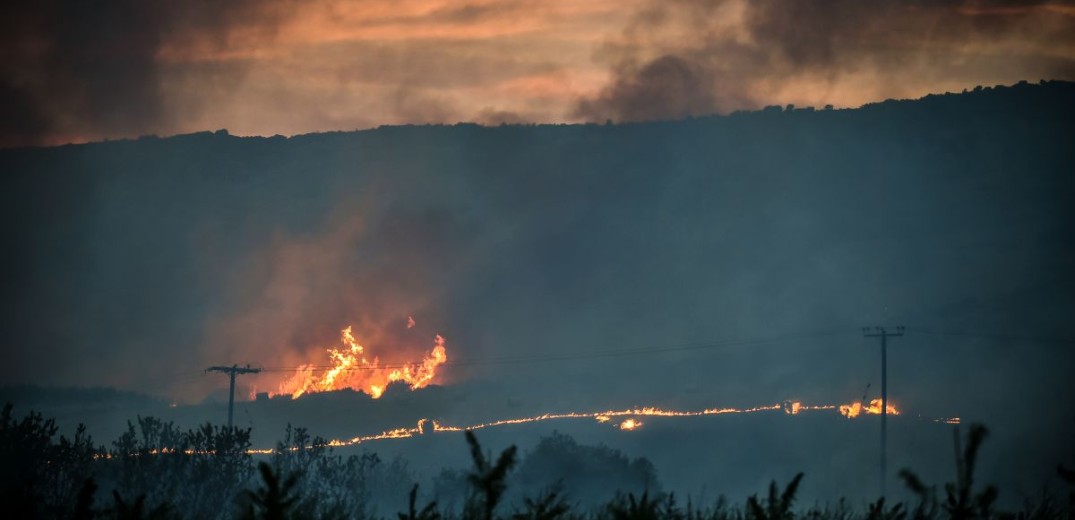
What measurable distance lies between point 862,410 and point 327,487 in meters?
114

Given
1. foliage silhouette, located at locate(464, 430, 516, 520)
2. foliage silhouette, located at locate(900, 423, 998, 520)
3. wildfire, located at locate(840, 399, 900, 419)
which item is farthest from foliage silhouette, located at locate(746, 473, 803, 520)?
wildfire, located at locate(840, 399, 900, 419)

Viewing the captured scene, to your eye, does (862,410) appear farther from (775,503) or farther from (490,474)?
(490,474)

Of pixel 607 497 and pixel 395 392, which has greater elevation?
pixel 395 392

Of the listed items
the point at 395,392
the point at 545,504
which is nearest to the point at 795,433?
the point at 395,392

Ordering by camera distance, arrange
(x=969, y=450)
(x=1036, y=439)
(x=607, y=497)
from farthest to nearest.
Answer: (x=1036, y=439) < (x=607, y=497) < (x=969, y=450)

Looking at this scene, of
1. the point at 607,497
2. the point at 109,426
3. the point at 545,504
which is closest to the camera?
the point at 545,504

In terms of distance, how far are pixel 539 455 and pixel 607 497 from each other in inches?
316

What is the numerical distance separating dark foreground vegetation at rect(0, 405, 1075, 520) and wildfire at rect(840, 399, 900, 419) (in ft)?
228

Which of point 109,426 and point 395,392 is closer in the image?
point 109,426

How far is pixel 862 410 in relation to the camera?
195875 millimetres

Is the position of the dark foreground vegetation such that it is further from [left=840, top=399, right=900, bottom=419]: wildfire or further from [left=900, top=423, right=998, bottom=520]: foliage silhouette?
[left=840, top=399, right=900, bottom=419]: wildfire

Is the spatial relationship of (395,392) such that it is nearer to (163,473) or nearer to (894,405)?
(894,405)

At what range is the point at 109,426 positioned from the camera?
16575 cm

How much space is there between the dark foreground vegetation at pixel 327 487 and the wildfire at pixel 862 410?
6937 centimetres
